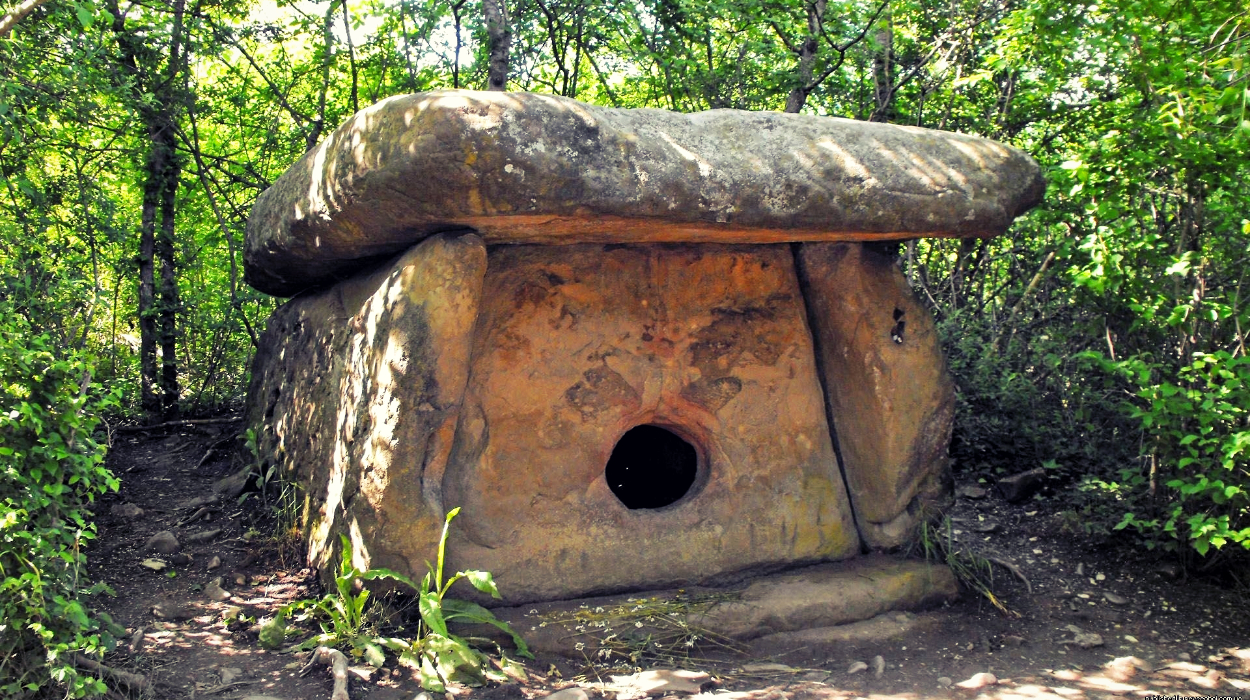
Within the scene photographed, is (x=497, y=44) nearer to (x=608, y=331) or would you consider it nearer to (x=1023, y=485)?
(x=608, y=331)

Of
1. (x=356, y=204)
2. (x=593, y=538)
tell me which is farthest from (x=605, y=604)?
(x=356, y=204)

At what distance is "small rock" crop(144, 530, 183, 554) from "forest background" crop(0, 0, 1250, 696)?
1.06ft

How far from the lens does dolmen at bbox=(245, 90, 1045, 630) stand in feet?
11.2

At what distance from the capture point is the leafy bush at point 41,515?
9.24ft

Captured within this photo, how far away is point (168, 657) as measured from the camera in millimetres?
3555

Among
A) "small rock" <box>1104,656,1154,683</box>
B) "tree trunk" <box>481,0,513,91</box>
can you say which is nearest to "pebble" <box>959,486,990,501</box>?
"small rock" <box>1104,656,1154,683</box>

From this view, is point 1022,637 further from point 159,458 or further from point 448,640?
point 159,458

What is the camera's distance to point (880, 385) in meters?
4.41

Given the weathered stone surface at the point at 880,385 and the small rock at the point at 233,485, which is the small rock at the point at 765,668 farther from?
the small rock at the point at 233,485

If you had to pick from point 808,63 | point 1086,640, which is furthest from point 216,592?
point 808,63

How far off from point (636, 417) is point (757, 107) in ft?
13.8

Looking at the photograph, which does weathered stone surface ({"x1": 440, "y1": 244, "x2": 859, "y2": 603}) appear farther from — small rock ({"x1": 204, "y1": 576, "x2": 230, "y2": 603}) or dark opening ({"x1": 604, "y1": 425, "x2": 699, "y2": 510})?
small rock ({"x1": 204, "y1": 576, "x2": 230, "y2": 603})

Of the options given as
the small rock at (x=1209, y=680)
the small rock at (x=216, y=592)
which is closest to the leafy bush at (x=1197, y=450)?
the small rock at (x=1209, y=680)

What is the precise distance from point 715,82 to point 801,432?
147 inches
